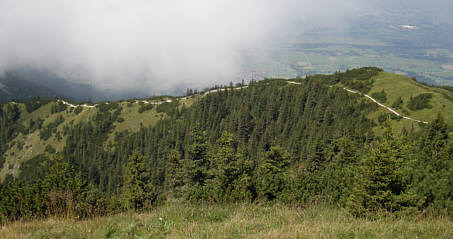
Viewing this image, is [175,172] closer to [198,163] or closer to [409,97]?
[198,163]

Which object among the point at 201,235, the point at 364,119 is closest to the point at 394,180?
the point at 201,235

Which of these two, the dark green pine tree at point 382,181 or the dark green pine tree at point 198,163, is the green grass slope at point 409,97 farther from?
the dark green pine tree at point 198,163

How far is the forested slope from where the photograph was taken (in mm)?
19188

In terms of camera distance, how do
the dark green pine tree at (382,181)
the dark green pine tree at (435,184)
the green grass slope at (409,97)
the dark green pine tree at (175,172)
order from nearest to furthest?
the dark green pine tree at (435,184) < the dark green pine tree at (382,181) < the dark green pine tree at (175,172) < the green grass slope at (409,97)

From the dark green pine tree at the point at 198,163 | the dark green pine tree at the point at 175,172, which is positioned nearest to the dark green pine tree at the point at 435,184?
the dark green pine tree at the point at 198,163

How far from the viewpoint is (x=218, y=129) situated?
468 feet

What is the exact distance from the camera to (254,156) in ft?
343

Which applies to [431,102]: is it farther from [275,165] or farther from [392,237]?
[392,237]

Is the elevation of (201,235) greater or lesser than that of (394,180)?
greater

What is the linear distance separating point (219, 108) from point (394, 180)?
138m

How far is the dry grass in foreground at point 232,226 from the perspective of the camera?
7770mm

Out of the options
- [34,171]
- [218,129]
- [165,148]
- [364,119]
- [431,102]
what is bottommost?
[34,171]

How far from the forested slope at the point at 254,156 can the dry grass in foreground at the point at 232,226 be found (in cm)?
251

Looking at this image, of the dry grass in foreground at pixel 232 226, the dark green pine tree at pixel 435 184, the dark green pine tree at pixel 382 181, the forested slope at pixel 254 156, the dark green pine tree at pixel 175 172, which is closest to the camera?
the dry grass in foreground at pixel 232 226
